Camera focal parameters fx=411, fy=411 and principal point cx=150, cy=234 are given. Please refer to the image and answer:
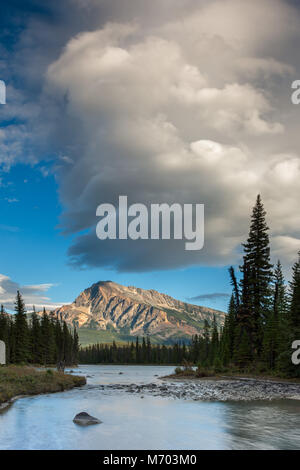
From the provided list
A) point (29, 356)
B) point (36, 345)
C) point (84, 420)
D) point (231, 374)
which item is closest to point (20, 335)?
point (29, 356)

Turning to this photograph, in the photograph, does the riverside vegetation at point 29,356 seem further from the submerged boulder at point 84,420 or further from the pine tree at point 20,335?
the submerged boulder at point 84,420

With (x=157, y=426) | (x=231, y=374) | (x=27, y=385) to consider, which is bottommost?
(x=231, y=374)

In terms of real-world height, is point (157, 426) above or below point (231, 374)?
above

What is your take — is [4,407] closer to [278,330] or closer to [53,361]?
[278,330]

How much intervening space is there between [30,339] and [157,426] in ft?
282

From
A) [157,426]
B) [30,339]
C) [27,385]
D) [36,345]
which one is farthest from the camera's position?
[36,345]

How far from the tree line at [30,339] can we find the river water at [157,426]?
4599cm

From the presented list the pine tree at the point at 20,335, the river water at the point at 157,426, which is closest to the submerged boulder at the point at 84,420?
the river water at the point at 157,426

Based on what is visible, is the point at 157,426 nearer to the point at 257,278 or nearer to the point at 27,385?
the point at 27,385

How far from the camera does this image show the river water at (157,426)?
49.5 ft

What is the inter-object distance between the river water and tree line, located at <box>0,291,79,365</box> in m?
46.0

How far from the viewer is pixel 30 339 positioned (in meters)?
97.9

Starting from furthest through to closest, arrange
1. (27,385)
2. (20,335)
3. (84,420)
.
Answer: (20,335)
(27,385)
(84,420)
